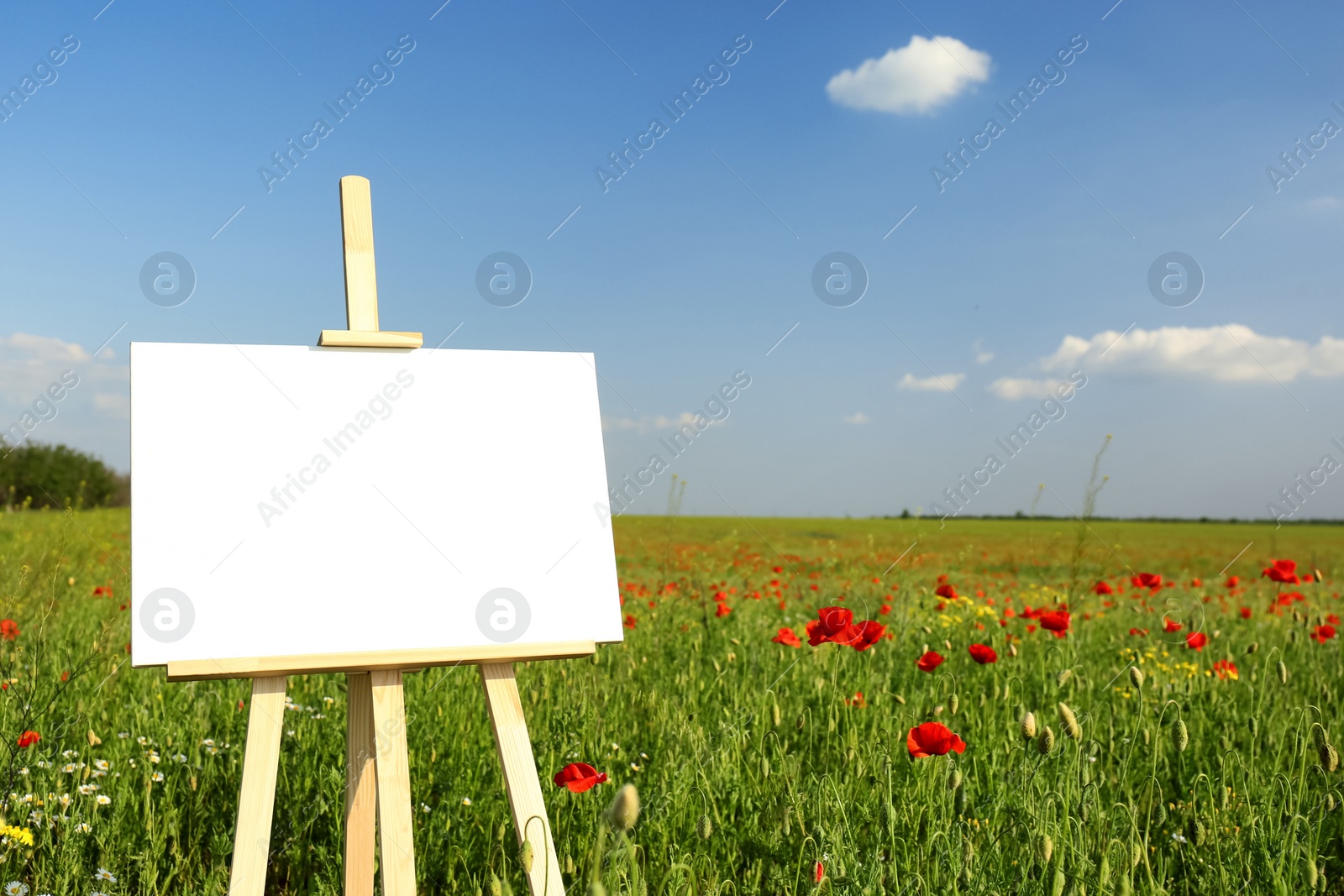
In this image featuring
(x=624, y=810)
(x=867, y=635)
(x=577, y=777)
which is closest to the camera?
(x=624, y=810)

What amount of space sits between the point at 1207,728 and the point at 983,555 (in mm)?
17196

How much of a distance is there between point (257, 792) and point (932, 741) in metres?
1.77

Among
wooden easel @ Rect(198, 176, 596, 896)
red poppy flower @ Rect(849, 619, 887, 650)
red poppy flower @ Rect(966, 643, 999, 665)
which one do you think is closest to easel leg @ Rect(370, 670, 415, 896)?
wooden easel @ Rect(198, 176, 596, 896)

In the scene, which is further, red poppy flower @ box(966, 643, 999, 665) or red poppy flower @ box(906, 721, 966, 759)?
red poppy flower @ box(966, 643, 999, 665)

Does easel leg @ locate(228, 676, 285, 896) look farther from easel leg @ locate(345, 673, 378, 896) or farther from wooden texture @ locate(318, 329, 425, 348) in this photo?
wooden texture @ locate(318, 329, 425, 348)

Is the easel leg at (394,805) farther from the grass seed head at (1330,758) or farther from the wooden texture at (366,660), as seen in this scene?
the grass seed head at (1330,758)

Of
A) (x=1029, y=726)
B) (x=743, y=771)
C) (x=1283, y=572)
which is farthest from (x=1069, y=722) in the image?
(x=1283, y=572)

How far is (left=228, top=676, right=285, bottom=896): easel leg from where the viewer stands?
2.17 metres

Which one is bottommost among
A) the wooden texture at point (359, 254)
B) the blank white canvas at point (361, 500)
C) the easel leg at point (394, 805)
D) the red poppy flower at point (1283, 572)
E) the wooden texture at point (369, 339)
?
the easel leg at point (394, 805)

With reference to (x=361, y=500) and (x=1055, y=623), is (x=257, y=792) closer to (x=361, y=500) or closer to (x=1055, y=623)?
(x=361, y=500)

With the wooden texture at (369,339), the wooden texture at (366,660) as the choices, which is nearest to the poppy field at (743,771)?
the wooden texture at (366,660)

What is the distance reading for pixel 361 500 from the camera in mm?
2555

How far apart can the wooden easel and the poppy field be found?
16 centimetres

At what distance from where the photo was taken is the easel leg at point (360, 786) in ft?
8.34
